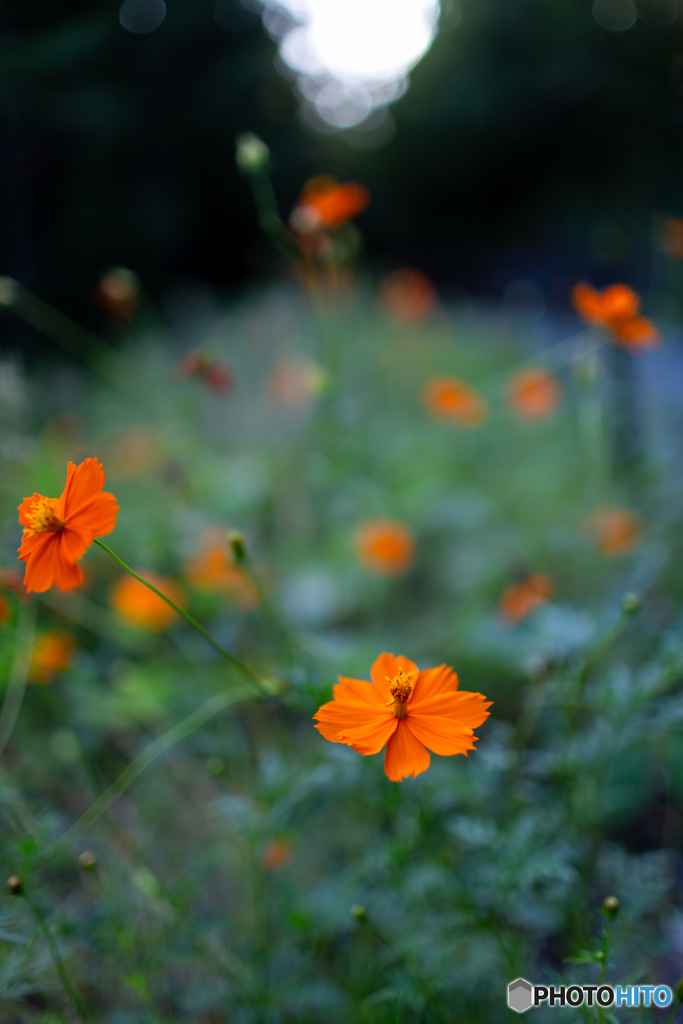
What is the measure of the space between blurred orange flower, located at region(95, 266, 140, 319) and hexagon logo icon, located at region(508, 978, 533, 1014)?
1.31 meters

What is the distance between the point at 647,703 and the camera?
730mm

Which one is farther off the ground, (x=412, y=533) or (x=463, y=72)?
(x=463, y=72)

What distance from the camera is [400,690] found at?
477 millimetres

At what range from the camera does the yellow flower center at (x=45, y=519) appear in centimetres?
49

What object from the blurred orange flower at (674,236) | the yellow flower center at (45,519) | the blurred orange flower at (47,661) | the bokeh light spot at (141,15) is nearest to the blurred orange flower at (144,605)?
the blurred orange flower at (47,661)

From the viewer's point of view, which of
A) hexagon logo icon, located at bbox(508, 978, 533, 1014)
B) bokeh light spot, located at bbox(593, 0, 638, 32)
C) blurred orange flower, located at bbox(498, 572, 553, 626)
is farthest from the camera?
bokeh light spot, located at bbox(593, 0, 638, 32)

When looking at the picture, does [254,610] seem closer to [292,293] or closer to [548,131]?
[292,293]

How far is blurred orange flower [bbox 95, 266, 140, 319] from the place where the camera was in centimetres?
121

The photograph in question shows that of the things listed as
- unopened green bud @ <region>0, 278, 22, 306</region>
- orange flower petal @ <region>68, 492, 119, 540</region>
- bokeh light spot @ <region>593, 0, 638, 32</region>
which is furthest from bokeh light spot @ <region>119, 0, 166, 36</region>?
bokeh light spot @ <region>593, 0, 638, 32</region>

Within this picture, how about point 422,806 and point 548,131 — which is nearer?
point 422,806

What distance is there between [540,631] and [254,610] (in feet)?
2.00

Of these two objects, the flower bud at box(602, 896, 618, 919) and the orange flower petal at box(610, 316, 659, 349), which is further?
the orange flower petal at box(610, 316, 659, 349)

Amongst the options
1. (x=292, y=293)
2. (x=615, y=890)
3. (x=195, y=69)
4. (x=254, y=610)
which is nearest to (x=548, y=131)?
(x=292, y=293)

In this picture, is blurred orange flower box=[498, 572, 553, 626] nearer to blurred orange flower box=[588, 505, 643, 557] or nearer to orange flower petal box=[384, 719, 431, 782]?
blurred orange flower box=[588, 505, 643, 557]
